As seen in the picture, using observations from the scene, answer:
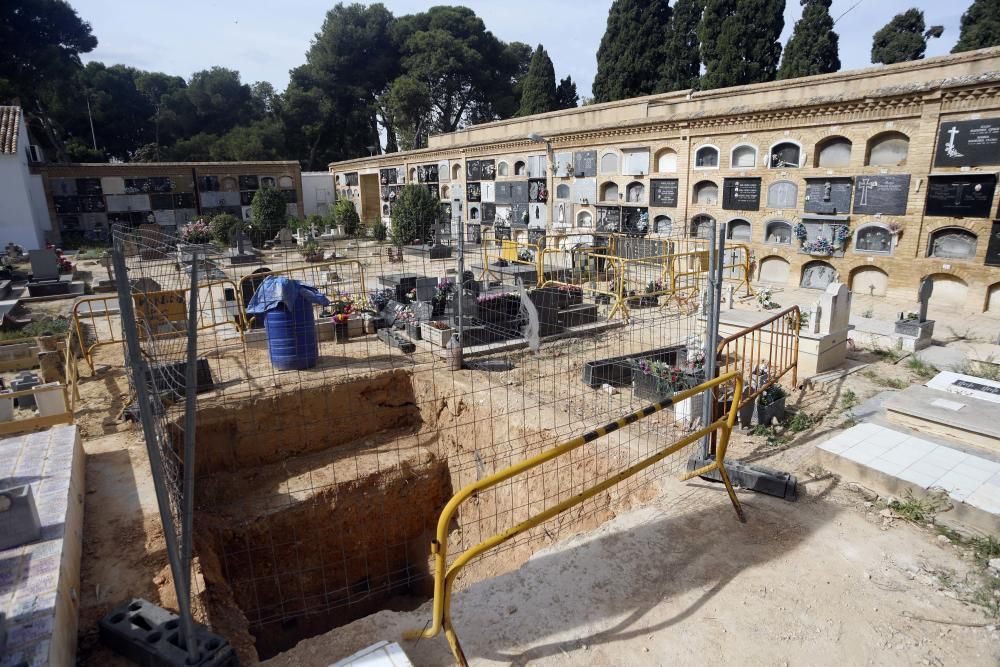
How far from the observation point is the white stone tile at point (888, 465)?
16.0 ft

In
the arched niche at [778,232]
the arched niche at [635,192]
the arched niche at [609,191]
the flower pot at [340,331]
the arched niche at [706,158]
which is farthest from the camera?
the arched niche at [609,191]

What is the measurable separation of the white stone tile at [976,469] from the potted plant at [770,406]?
175cm

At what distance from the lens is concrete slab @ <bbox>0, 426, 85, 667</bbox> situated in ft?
10.1

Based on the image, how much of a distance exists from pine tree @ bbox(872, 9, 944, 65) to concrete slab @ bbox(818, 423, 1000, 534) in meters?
33.3

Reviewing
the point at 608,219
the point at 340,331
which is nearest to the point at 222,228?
the point at 608,219

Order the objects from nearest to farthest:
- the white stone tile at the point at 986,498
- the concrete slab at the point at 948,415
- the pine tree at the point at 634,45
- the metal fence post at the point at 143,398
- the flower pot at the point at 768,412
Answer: the metal fence post at the point at 143,398
the white stone tile at the point at 986,498
the concrete slab at the point at 948,415
the flower pot at the point at 768,412
the pine tree at the point at 634,45

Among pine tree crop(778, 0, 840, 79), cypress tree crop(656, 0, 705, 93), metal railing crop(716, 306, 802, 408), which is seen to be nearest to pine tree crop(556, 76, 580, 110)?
cypress tree crop(656, 0, 705, 93)

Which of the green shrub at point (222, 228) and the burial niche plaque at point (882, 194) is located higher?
the burial niche plaque at point (882, 194)

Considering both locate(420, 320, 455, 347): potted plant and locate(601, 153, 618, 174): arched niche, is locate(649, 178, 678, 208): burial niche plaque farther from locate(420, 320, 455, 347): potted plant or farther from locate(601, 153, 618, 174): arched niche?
locate(420, 320, 455, 347): potted plant

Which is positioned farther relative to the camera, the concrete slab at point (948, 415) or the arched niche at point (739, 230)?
the arched niche at point (739, 230)

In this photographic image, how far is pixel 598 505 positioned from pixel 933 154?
12.5 meters

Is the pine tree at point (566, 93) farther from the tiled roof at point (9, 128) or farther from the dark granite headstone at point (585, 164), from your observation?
the tiled roof at point (9, 128)

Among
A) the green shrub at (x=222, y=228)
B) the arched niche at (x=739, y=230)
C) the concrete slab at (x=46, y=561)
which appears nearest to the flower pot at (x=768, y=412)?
the concrete slab at (x=46, y=561)

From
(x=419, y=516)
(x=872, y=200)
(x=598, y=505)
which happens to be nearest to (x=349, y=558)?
(x=419, y=516)
